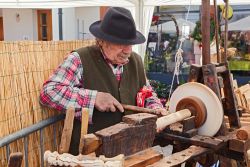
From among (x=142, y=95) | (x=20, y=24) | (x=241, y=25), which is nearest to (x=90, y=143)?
(x=142, y=95)

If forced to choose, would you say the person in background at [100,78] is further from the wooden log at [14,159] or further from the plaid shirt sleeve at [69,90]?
the wooden log at [14,159]

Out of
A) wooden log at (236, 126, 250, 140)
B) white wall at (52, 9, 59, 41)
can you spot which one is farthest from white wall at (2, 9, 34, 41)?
wooden log at (236, 126, 250, 140)

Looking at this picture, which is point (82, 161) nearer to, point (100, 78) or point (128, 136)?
point (128, 136)

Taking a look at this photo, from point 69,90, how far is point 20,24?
37.1ft

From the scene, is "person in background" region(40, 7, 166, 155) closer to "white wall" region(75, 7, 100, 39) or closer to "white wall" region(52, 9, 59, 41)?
"white wall" region(75, 7, 100, 39)

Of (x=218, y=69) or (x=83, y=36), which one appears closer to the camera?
(x=218, y=69)

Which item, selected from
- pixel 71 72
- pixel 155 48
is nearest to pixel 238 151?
pixel 71 72

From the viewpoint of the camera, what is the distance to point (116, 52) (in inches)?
78.6

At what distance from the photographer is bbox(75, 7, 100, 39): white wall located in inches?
456

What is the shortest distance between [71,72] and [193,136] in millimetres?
736

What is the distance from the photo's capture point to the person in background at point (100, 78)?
1.88 metres

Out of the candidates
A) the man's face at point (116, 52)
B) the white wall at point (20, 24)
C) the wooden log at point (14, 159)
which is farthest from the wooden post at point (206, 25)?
the white wall at point (20, 24)

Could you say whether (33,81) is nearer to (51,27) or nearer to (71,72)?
(71,72)

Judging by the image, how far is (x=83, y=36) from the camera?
38.1ft
